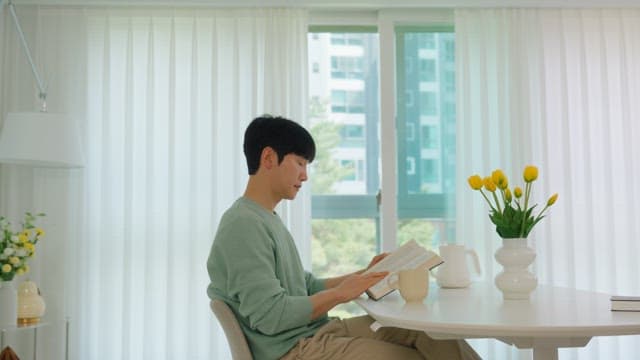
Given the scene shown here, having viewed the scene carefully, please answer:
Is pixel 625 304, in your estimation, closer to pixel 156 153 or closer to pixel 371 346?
pixel 371 346

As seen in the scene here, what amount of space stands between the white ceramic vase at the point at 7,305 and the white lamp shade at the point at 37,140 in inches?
22.8

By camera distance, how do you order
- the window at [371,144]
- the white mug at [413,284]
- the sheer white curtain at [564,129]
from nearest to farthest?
the white mug at [413,284] < the sheer white curtain at [564,129] < the window at [371,144]

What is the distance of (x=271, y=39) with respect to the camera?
373 centimetres

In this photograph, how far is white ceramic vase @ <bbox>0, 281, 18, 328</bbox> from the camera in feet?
9.82

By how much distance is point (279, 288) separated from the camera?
1.76m

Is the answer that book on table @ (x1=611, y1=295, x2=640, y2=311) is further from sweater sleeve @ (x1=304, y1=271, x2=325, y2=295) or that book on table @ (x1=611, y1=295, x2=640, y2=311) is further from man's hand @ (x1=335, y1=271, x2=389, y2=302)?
sweater sleeve @ (x1=304, y1=271, x2=325, y2=295)

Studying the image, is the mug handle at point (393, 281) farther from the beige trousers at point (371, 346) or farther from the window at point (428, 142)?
the window at point (428, 142)

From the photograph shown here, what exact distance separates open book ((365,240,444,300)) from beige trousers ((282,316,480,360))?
0.40ft

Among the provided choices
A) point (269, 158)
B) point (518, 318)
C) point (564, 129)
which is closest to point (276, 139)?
point (269, 158)

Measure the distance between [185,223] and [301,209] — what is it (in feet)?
2.10

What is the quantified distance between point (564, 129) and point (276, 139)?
7.62 feet

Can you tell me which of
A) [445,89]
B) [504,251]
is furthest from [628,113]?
[504,251]

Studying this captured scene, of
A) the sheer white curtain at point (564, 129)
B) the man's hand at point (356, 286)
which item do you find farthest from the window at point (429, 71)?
the man's hand at point (356, 286)

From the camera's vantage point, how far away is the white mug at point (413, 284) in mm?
1854
